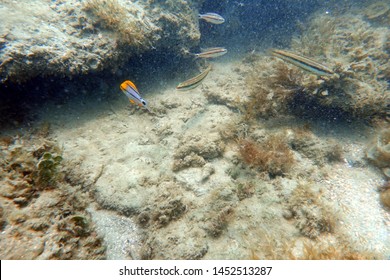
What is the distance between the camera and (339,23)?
7.74 meters

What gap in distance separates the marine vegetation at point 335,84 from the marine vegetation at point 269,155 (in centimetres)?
99

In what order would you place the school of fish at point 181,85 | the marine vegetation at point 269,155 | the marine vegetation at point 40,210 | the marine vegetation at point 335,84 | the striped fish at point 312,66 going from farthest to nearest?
1. the marine vegetation at point 335,84
2. the striped fish at point 312,66
3. the marine vegetation at point 269,155
4. the school of fish at point 181,85
5. the marine vegetation at point 40,210

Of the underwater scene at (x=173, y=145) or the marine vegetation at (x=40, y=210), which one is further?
the underwater scene at (x=173, y=145)

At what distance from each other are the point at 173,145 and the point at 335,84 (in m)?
3.87

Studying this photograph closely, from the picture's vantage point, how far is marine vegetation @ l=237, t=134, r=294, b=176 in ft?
12.4

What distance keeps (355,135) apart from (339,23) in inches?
230

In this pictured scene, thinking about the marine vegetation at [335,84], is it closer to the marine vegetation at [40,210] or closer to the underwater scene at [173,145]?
the underwater scene at [173,145]

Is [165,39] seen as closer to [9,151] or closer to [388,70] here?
[9,151]

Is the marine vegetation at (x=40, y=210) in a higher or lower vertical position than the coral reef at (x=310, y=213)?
higher

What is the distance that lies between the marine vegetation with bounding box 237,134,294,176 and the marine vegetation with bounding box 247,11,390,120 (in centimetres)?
99

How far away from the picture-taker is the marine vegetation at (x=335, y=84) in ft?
14.5

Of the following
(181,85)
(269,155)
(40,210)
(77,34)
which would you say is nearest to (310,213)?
(269,155)

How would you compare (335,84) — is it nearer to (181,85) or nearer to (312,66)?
(312,66)

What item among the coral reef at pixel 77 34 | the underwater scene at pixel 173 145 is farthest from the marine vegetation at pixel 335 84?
the coral reef at pixel 77 34
